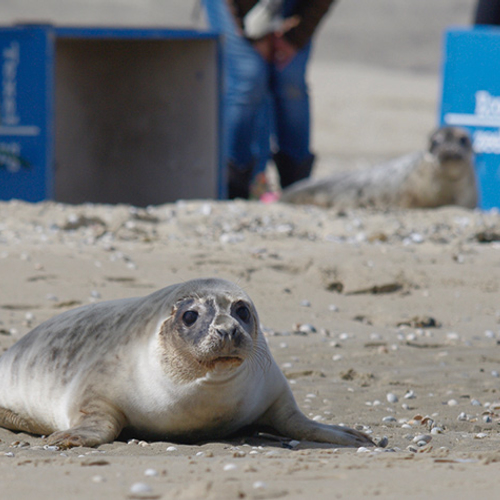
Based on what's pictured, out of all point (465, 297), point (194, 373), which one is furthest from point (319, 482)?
point (465, 297)

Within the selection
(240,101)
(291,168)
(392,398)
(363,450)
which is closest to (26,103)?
(240,101)

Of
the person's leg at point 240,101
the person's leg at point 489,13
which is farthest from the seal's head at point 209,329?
the person's leg at point 489,13

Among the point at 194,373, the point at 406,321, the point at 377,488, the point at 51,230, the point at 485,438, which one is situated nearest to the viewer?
the point at 377,488

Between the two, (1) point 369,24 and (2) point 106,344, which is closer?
(2) point 106,344

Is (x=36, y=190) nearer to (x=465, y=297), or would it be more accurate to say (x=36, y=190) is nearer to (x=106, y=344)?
(x=465, y=297)

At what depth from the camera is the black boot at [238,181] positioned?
9.25 m

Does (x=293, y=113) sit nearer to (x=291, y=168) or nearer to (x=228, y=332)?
(x=291, y=168)

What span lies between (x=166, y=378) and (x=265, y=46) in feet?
20.1

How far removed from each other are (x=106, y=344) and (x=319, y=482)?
134 centimetres

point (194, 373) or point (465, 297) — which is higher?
point (194, 373)

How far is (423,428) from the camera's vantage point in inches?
142

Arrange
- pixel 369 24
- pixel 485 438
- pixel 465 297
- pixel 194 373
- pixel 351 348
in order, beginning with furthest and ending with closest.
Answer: pixel 369 24 < pixel 465 297 < pixel 351 348 < pixel 485 438 < pixel 194 373

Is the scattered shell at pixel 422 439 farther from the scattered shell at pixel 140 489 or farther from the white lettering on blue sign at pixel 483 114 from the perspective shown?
the white lettering on blue sign at pixel 483 114

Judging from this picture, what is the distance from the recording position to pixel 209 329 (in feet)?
10.0
